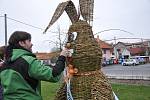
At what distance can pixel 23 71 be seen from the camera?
361 centimetres

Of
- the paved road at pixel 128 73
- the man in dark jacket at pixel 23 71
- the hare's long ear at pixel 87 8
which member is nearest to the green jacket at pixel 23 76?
the man in dark jacket at pixel 23 71

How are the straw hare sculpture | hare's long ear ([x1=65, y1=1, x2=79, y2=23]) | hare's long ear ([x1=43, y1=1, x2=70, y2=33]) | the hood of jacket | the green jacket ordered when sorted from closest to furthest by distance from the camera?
the green jacket
the hood of jacket
the straw hare sculpture
hare's long ear ([x1=43, y1=1, x2=70, y2=33])
hare's long ear ([x1=65, y1=1, x2=79, y2=23])

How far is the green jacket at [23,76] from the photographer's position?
3.54 metres

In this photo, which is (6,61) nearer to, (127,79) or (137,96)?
(137,96)

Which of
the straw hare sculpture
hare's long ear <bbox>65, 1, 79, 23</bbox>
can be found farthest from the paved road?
the straw hare sculpture

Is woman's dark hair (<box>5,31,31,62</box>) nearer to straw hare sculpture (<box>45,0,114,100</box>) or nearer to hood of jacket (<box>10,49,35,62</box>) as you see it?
hood of jacket (<box>10,49,35,62</box>)

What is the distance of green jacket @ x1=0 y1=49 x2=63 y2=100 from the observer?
11.6ft

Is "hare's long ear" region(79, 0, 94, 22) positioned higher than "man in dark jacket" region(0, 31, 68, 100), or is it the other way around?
"hare's long ear" region(79, 0, 94, 22)

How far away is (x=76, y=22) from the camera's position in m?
4.20

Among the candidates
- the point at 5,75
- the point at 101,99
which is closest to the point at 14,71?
the point at 5,75

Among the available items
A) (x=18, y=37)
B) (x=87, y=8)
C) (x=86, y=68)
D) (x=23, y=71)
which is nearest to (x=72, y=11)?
(x=87, y=8)

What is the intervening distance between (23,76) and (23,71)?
0.15 feet

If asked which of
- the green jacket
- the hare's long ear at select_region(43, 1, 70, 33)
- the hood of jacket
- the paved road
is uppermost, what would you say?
the hare's long ear at select_region(43, 1, 70, 33)

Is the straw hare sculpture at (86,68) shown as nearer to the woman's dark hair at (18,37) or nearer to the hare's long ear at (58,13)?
the hare's long ear at (58,13)
